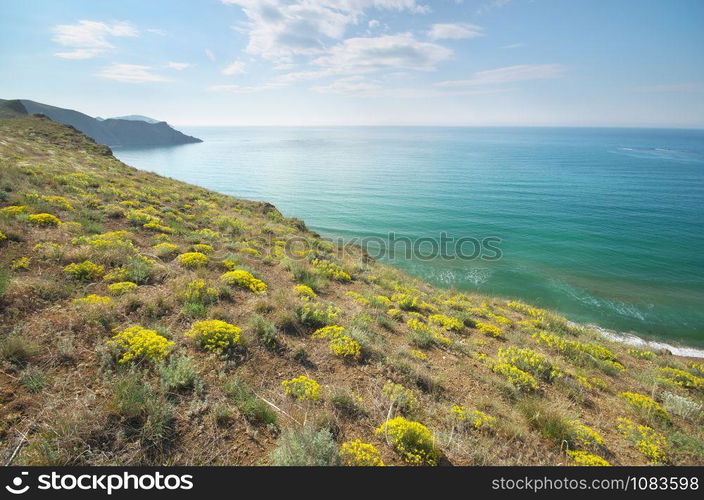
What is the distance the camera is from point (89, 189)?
1628 centimetres

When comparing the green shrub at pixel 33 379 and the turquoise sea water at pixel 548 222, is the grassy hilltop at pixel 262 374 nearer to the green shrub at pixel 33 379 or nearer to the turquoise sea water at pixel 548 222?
the green shrub at pixel 33 379

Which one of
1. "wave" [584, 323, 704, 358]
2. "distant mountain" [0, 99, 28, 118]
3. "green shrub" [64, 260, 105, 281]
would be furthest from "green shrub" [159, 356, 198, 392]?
"distant mountain" [0, 99, 28, 118]

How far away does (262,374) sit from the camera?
5754mm

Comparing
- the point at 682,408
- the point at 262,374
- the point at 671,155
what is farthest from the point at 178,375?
the point at 671,155

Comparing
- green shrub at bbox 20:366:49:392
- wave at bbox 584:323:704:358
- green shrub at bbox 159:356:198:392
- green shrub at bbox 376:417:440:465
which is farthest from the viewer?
wave at bbox 584:323:704:358

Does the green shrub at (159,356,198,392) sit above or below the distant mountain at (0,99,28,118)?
below

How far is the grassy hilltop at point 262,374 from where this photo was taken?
158 inches

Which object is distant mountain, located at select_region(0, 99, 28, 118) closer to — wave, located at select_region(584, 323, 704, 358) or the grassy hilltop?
the grassy hilltop

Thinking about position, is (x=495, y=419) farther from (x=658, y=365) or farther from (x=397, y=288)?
(x=658, y=365)

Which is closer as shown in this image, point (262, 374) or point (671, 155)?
point (262, 374)

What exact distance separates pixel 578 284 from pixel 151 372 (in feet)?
102

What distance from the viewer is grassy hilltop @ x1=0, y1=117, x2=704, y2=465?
402cm

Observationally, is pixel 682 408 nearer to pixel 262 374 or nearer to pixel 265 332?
pixel 262 374
